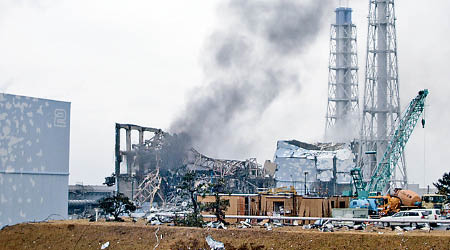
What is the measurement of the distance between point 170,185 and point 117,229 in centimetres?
5047

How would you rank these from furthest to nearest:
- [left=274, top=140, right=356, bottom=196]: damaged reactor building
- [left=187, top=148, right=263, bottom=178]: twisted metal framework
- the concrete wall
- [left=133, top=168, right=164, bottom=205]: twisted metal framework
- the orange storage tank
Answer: [left=274, top=140, right=356, bottom=196]: damaged reactor building < [left=187, top=148, right=263, bottom=178]: twisted metal framework < [left=133, top=168, right=164, bottom=205]: twisted metal framework < the orange storage tank < the concrete wall

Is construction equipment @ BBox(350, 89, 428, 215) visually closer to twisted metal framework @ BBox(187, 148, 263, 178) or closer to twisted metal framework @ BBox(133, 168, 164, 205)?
twisted metal framework @ BBox(187, 148, 263, 178)

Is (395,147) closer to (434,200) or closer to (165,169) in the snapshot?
(434,200)

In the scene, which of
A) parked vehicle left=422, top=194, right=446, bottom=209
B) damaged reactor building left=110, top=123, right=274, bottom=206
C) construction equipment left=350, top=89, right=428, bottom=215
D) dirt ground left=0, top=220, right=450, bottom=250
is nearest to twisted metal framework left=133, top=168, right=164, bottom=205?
damaged reactor building left=110, top=123, right=274, bottom=206

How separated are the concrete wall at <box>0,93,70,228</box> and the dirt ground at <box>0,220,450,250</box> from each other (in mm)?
12479

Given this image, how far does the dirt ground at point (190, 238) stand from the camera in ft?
100.0

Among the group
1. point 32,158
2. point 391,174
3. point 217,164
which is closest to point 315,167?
point 217,164

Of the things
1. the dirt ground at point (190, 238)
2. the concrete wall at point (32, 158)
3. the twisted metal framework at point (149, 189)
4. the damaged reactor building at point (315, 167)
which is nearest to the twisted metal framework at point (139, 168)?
the twisted metal framework at point (149, 189)

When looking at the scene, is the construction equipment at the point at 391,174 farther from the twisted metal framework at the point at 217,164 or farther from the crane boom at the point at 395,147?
the twisted metal framework at the point at 217,164

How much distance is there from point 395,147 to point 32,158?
4161 centimetres

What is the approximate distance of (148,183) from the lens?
83.3 meters

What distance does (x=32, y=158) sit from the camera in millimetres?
54031

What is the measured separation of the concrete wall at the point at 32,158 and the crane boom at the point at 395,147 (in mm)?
26832

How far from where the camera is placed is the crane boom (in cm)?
6756
